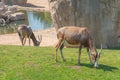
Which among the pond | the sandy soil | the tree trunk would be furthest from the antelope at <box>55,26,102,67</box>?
the pond

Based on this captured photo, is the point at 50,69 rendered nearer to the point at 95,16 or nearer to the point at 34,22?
the point at 95,16

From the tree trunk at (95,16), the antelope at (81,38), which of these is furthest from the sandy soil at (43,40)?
the antelope at (81,38)

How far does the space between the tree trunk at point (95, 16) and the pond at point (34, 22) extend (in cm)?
1378

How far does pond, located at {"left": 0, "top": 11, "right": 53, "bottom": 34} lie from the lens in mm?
35562

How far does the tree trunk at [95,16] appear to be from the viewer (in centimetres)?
2086

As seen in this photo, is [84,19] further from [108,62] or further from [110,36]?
[108,62]

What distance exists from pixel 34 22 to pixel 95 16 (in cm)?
2160

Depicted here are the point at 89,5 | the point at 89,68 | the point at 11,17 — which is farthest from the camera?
the point at 11,17

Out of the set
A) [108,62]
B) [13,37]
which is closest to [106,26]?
[108,62]

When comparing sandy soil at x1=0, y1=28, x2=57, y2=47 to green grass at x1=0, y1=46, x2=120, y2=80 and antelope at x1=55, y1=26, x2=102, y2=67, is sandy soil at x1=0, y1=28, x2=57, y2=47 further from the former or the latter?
antelope at x1=55, y1=26, x2=102, y2=67

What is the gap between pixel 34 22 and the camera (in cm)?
4184

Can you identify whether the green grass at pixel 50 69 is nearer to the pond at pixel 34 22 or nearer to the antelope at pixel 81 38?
the antelope at pixel 81 38

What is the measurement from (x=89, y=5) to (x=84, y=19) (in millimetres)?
937

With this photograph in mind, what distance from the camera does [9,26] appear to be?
37.2m
